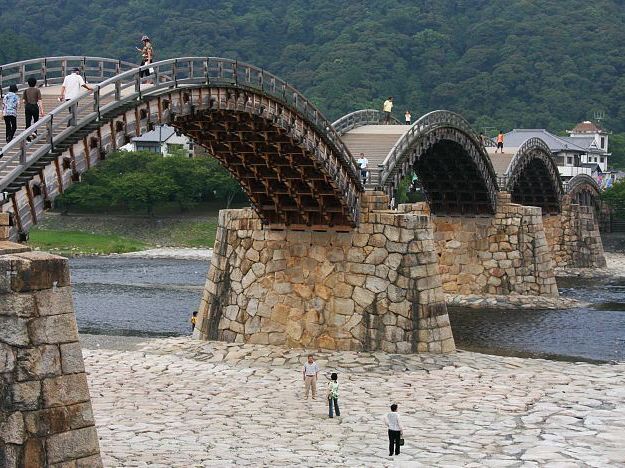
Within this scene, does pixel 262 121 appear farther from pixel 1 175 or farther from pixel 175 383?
pixel 1 175

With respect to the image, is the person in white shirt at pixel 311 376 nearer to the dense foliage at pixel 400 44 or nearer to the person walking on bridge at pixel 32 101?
the person walking on bridge at pixel 32 101

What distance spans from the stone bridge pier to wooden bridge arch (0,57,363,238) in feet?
50.9

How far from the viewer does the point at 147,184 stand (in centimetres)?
7631

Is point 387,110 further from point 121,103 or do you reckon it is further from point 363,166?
point 121,103

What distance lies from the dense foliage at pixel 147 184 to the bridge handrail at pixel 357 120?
123 ft

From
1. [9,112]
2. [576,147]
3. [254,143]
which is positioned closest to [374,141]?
[254,143]

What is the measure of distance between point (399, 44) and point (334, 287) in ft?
354

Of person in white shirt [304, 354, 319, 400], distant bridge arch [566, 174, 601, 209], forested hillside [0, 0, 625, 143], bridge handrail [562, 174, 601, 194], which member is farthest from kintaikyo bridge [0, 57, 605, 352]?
forested hillside [0, 0, 625, 143]

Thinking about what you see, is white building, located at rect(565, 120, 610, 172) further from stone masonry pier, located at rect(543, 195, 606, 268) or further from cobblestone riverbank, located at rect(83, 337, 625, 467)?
cobblestone riverbank, located at rect(83, 337, 625, 467)

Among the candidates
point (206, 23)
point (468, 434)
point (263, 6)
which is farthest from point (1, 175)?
point (263, 6)

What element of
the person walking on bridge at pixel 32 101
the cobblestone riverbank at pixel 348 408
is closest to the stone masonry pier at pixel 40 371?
the cobblestone riverbank at pixel 348 408

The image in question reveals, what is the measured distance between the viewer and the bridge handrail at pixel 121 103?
14.9 metres

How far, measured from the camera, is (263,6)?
512 ft

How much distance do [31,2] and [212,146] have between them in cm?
14271
